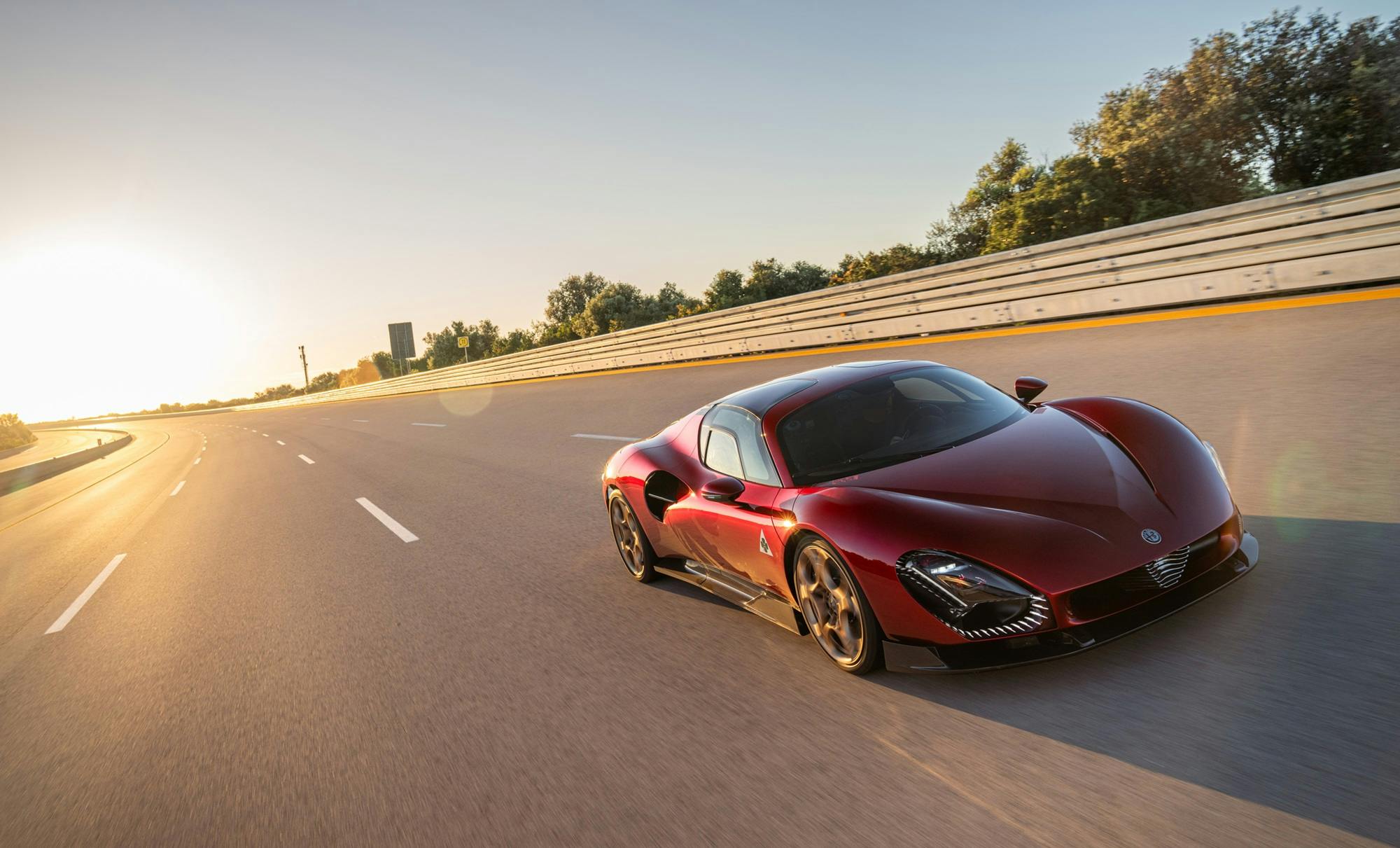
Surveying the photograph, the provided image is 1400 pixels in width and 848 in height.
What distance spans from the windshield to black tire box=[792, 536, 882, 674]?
15.7 inches

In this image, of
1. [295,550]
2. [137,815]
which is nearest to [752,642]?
[137,815]

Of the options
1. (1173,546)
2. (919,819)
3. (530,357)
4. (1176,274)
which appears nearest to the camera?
(919,819)

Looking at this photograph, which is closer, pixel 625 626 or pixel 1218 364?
pixel 625 626

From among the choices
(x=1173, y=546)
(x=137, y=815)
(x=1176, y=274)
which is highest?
(x=1176, y=274)

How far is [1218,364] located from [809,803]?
7729 mm

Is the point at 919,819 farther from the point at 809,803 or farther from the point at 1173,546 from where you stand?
the point at 1173,546

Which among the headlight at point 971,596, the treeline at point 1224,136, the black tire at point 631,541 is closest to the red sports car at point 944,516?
the headlight at point 971,596

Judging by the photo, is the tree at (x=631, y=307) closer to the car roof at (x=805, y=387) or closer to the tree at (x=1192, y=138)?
the tree at (x=1192, y=138)


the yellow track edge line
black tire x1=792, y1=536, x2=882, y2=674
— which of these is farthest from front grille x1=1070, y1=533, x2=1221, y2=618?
the yellow track edge line

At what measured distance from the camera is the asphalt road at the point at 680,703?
2.56 m

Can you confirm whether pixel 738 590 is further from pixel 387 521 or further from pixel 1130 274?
pixel 1130 274

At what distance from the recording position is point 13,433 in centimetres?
5091

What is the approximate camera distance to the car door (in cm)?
397

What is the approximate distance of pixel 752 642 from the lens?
4207 mm
